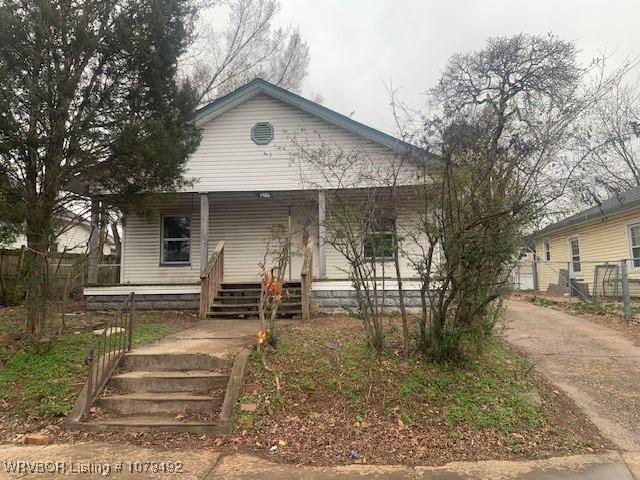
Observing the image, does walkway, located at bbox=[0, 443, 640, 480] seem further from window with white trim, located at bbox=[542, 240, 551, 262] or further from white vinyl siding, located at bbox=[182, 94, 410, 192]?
window with white trim, located at bbox=[542, 240, 551, 262]

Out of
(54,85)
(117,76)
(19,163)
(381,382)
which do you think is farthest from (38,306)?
(381,382)

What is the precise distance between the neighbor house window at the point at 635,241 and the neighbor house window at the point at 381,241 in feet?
44.9

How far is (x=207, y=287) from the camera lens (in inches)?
438

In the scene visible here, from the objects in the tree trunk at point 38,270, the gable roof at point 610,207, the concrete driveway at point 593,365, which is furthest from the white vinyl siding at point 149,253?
the gable roof at point 610,207

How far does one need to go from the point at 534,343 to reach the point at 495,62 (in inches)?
360

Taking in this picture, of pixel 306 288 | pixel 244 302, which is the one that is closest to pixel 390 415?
pixel 306 288

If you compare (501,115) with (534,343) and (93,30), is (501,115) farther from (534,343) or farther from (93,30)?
(93,30)

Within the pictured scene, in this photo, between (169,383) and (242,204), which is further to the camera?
(242,204)

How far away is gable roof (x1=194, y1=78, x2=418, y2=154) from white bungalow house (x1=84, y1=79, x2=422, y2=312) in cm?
3

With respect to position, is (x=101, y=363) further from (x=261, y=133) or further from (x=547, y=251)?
(x=547, y=251)

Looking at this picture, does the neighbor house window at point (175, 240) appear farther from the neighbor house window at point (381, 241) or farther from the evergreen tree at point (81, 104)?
the neighbor house window at point (381, 241)

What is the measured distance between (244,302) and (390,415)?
7.19 metres

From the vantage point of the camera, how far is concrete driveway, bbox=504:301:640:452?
5090 millimetres

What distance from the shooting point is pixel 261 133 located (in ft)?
42.1
